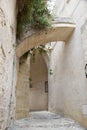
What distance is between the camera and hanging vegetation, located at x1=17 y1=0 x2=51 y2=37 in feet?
12.4

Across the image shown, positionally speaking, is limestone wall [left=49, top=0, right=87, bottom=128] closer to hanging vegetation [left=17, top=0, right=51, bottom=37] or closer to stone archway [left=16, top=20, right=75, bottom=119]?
stone archway [left=16, top=20, right=75, bottom=119]

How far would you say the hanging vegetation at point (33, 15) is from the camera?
3.79m

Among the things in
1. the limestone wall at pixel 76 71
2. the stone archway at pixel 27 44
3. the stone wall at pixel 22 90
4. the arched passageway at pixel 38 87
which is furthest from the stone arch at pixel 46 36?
the arched passageway at pixel 38 87

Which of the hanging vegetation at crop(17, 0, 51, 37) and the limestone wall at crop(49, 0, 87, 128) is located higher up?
the hanging vegetation at crop(17, 0, 51, 37)

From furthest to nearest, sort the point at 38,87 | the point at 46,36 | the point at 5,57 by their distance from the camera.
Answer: the point at 38,87 < the point at 46,36 < the point at 5,57

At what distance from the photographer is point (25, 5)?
3.76 metres

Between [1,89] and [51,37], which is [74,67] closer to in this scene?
[51,37]

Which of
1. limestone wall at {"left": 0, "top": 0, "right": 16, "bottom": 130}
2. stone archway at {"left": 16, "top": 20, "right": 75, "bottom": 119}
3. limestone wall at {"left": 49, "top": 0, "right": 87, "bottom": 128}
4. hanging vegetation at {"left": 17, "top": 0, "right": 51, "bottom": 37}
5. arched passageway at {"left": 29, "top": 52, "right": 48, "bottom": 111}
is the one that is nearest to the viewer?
limestone wall at {"left": 0, "top": 0, "right": 16, "bottom": 130}

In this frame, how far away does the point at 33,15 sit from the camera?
4148mm

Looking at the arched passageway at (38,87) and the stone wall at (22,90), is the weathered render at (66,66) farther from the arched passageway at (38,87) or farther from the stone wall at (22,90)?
the arched passageway at (38,87)

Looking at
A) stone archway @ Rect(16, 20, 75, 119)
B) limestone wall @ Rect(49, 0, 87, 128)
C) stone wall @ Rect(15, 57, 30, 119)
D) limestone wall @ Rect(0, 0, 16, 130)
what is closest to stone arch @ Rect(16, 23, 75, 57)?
stone archway @ Rect(16, 20, 75, 119)

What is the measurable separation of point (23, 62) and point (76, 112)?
2.27 metres

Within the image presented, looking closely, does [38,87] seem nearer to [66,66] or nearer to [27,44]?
[66,66]

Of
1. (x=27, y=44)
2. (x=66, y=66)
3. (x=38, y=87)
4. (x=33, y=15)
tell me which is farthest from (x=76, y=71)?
(x=38, y=87)
